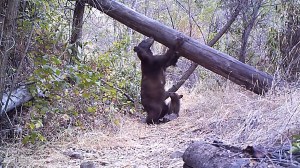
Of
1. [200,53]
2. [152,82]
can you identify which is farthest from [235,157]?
[152,82]

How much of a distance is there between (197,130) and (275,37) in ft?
8.44

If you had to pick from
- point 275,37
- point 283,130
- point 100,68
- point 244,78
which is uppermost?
point 275,37

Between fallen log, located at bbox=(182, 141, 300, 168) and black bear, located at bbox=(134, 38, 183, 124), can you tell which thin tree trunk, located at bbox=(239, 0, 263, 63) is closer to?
black bear, located at bbox=(134, 38, 183, 124)

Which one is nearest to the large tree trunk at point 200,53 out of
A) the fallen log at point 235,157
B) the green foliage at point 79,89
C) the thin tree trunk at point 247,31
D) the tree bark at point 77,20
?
the tree bark at point 77,20

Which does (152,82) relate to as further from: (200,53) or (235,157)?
(235,157)

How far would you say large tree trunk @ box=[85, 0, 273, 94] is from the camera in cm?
549

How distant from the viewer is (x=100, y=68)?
21.6ft

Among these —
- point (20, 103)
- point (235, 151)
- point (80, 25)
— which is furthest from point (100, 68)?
point (235, 151)

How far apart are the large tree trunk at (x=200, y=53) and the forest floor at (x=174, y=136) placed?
286mm

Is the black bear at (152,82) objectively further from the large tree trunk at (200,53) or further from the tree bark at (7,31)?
the tree bark at (7,31)

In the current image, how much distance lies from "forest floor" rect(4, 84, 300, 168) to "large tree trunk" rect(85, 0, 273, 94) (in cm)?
29

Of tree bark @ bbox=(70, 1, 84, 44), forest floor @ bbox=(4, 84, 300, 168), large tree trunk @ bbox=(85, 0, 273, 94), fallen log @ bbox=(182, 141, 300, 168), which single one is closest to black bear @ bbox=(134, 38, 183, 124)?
large tree trunk @ bbox=(85, 0, 273, 94)

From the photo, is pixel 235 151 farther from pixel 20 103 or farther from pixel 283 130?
pixel 20 103

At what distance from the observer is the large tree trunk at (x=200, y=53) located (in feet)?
18.0
